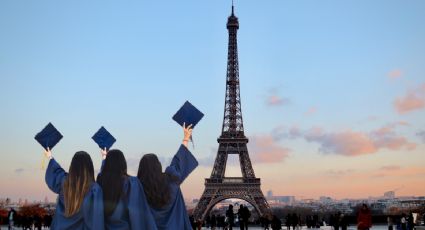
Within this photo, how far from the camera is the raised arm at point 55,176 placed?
6.48 meters

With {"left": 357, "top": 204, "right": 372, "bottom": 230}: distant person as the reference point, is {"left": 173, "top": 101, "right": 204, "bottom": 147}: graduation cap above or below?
above

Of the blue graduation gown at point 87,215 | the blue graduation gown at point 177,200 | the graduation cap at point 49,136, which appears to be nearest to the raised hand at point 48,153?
the graduation cap at point 49,136

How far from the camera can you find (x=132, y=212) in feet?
19.6

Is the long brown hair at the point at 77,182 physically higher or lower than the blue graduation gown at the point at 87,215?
higher

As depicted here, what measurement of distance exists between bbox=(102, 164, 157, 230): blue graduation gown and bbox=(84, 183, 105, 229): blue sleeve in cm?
19

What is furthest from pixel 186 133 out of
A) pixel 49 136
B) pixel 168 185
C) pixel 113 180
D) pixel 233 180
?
pixel 233 180

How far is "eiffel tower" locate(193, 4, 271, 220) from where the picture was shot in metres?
58.2

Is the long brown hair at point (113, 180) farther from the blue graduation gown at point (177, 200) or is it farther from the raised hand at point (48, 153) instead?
the raised hand at point (48, 153)

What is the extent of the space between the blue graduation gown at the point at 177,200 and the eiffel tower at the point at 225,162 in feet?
162

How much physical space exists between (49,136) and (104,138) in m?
1.56

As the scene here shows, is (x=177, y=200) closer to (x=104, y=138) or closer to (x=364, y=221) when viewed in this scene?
(x=104, y=138)

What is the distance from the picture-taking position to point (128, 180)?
6156 millimetres

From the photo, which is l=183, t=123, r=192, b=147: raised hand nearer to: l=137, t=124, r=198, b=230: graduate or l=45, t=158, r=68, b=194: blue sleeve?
l=137, t=124, r=198, b=230: graduate

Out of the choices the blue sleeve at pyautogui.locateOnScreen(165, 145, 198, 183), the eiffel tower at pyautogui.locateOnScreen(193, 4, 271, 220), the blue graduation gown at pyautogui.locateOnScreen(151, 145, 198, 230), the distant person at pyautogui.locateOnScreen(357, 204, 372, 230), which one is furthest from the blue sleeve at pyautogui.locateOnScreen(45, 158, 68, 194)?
the eiffel tower at pyautogui.locateOnScreen(193, 4, 271, 220)
